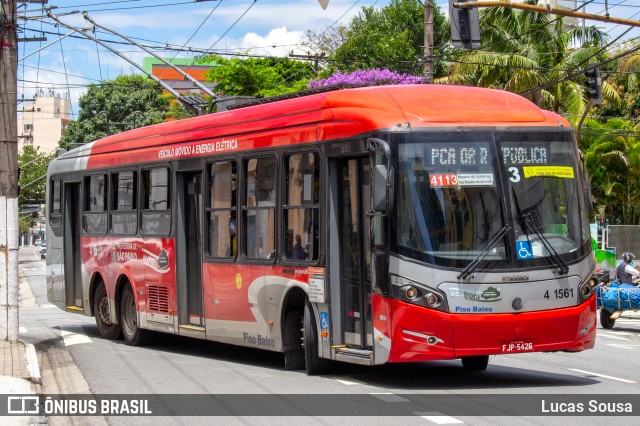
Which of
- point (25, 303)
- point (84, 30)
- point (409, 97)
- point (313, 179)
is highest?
point (84, 30)

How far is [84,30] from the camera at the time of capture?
23.8 meters

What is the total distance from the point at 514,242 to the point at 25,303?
28276 mm

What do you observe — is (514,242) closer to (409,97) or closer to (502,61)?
(409,97)

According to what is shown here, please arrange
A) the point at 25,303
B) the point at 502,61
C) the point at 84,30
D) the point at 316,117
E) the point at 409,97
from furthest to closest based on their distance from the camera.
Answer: the point at 25,303 < the point at 502,61 < the point at 84,30 < the point at 316,117 < the point at 409,97

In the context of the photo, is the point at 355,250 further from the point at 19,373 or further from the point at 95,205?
the point at 95,205

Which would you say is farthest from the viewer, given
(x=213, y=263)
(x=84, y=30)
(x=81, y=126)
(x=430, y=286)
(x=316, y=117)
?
(x=81, y=126)

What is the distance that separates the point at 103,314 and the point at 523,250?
10.2 metres

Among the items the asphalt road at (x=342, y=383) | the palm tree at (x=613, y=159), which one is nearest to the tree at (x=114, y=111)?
the palm tree at (x=613, y=159)

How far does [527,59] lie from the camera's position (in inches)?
1318

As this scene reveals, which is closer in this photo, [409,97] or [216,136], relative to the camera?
[409,97]

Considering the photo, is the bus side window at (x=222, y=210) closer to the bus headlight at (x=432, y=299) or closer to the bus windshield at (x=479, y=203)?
the bus windshield at (x=479, y=203)

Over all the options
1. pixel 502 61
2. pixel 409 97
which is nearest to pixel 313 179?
pixel 409 97

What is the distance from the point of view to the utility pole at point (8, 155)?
53.1 ft

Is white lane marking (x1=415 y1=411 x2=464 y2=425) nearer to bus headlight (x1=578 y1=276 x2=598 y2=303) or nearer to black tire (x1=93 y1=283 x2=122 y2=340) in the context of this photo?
bus headlight (x1=578 y1=276 x2=598 y2=303)
